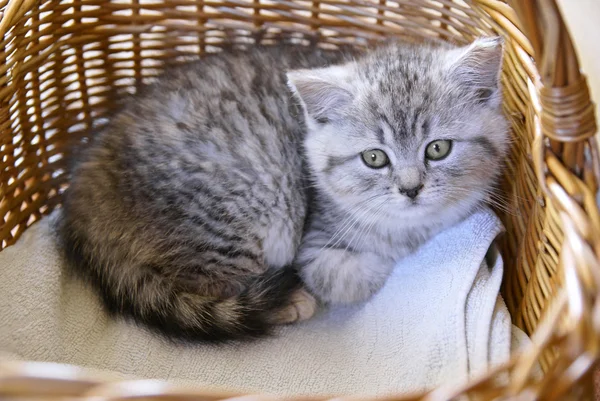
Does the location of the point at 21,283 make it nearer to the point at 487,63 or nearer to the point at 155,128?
the point at 155,128

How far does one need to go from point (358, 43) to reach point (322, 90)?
19.9 inches

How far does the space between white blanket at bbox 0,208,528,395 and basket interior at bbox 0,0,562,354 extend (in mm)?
124

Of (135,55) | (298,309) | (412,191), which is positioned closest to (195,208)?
(298,309)

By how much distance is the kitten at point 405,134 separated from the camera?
1.29m

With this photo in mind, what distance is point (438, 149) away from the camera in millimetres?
1305

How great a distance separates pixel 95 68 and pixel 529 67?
1168 millimetres

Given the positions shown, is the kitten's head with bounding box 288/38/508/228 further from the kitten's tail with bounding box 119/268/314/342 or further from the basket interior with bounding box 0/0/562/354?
the kitten's tail with bounding box 119/268/314/342

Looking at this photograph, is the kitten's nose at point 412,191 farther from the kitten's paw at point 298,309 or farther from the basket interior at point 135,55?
the kitten's paw at point 298,309

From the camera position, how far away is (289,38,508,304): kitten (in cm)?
129

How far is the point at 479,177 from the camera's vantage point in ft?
4.43

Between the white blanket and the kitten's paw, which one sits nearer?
the white blanket

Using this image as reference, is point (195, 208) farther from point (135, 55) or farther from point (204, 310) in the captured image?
point (135, 55)

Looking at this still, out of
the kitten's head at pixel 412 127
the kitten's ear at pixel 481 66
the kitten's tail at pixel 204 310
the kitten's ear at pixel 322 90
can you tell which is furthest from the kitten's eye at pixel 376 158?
the kitten's tail at pixel 204 310

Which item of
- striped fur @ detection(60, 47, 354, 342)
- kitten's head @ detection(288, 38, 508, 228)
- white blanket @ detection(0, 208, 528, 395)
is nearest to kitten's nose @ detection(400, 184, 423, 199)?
kitten's head @ detection(288, 38, 508, 228)
